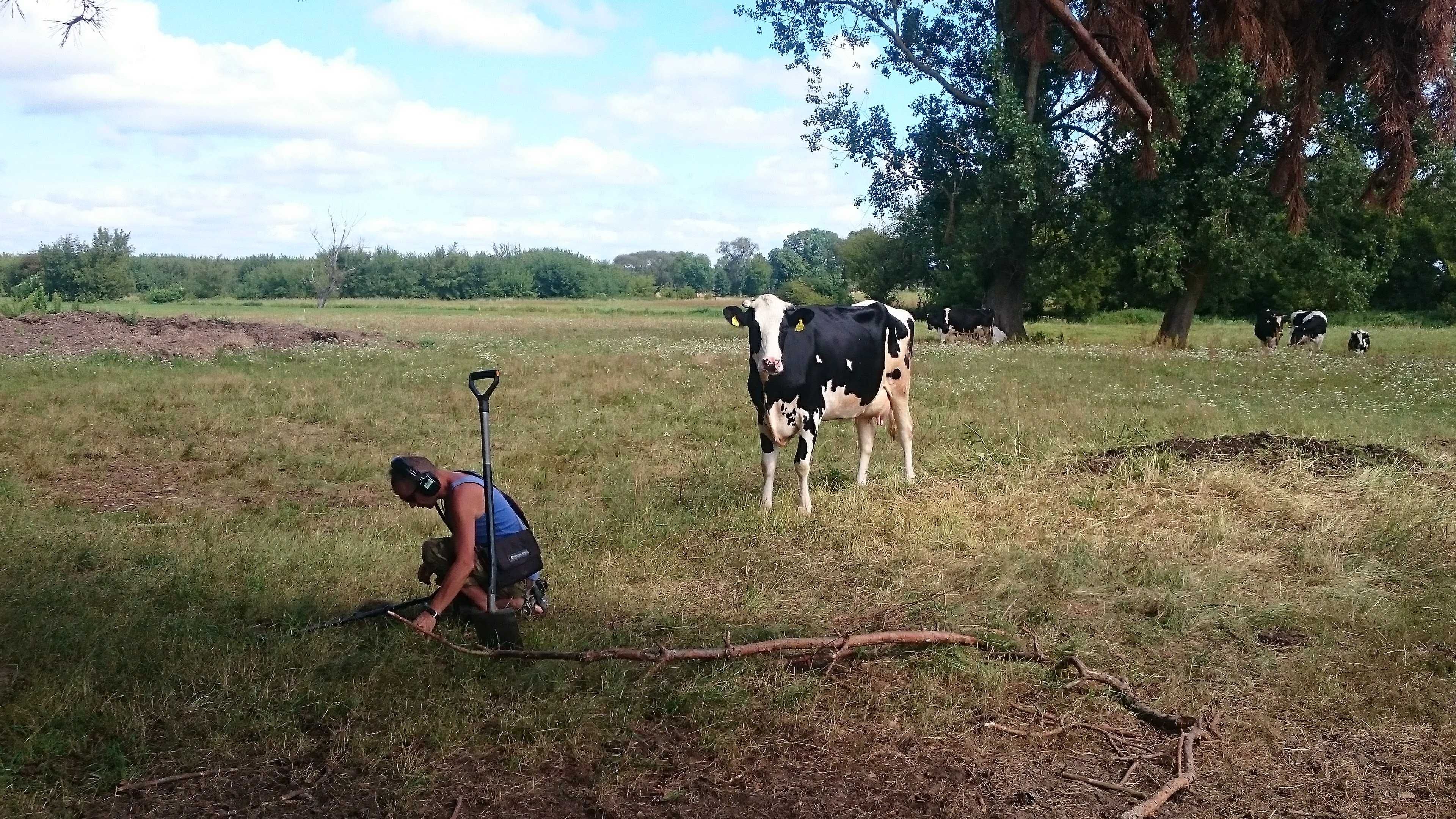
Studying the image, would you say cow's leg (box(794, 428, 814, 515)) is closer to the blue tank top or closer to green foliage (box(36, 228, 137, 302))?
the blue tank top

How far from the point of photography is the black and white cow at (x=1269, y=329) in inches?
1332

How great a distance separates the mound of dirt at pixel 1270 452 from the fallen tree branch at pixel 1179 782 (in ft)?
17.1

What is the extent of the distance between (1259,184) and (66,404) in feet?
88.9

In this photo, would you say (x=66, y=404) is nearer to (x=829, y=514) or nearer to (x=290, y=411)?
(x=290, y=411)

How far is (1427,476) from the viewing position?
31.2 feet

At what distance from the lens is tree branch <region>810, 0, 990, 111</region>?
3253 centimetres

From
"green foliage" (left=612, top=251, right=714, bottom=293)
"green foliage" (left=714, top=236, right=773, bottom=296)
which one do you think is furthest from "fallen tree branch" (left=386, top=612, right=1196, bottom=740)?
"green foliage" (left=612, top=251, right=714, bottom=293)

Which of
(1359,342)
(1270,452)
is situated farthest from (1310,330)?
(1270,452)

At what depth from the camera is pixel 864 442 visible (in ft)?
35.9

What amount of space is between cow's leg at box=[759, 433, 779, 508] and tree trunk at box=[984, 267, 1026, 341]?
2818 cm

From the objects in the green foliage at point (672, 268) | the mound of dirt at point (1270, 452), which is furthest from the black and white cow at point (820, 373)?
the green foliage at point (672, 268)

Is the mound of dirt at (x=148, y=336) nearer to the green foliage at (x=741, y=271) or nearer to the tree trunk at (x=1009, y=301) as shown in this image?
the tree trunk at (x=1009, y=301)

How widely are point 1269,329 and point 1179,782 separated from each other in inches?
1326

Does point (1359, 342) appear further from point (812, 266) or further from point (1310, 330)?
point (812, 266)
